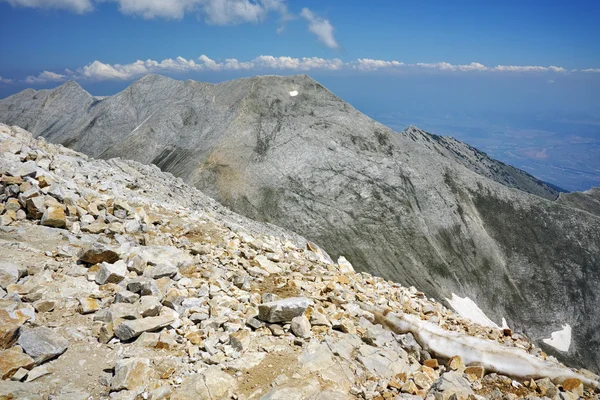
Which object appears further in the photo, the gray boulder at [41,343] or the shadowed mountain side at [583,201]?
the shadowed mountain side at [583,201]

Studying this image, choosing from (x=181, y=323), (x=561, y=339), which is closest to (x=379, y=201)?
(x=561, y=339)

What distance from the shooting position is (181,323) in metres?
8.77

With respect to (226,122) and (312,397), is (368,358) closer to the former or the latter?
(312,397)

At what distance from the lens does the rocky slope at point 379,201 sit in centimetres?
7394

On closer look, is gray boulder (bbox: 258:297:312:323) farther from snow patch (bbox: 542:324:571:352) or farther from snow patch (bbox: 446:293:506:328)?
snow patch (bbox: 542:324:571:352)

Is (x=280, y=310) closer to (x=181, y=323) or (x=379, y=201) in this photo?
(x=181, y=323)

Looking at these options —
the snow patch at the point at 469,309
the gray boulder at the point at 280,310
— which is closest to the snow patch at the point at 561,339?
the snow patch at the point at 469,309

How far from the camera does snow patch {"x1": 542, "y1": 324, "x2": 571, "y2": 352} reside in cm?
7414

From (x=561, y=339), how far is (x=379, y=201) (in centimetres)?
4824

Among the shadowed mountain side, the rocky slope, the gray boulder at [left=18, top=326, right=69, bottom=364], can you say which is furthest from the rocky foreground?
the shadowed mountain side

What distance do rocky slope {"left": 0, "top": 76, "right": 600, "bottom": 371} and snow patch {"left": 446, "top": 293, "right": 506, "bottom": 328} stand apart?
1638mm

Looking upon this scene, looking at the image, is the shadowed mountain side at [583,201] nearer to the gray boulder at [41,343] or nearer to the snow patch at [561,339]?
the snow patch at [561,339]

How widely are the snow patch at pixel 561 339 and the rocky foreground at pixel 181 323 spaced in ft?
258

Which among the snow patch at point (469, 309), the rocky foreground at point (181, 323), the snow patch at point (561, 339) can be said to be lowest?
the snow patch at point (561, 339)
